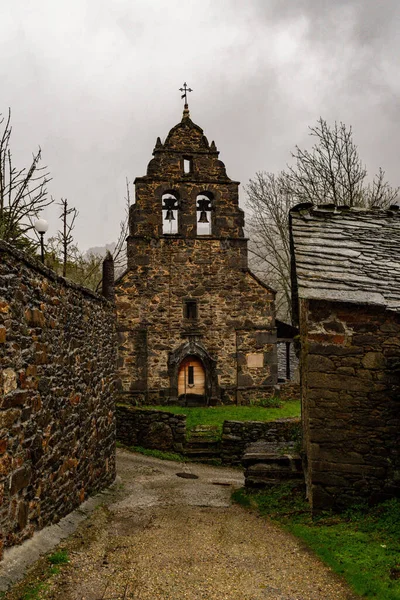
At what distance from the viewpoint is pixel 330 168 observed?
75.6 feet

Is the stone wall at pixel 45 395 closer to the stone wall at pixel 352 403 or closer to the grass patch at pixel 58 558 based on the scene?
the grass patch at pixel 58 558

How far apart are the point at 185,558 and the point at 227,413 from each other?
12368 mm

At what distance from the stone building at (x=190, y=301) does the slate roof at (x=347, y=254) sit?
9.76 meters

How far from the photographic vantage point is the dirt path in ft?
16.4

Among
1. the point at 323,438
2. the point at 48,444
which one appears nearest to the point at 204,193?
the point at 323,438

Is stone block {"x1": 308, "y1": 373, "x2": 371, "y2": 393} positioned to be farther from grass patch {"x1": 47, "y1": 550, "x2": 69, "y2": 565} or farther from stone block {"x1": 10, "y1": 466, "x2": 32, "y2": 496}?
stone block {"x1": 10, "y1": 466, "x2": 32, "y2": 496}

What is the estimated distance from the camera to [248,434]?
1478 cm

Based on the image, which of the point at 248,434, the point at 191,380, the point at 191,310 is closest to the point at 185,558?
the point at 248,434

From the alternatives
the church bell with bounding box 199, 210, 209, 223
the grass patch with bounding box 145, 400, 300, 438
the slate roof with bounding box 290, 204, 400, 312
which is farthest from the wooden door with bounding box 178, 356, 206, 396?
the slate roof with bounding box 290, 204, 400, 312

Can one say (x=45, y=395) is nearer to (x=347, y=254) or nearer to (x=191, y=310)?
(x=347, y=254)

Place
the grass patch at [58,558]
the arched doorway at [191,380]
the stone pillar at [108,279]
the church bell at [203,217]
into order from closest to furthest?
the grass patch at [58,558], the stone pillar at [108,279], the arched doorway at [191,380], the church bell at [203,217]

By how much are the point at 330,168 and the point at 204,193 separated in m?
6.18

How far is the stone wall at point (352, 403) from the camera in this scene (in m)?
7.49

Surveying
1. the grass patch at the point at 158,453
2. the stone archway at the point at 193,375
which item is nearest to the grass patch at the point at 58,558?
the grass patch at the point at 158,453
